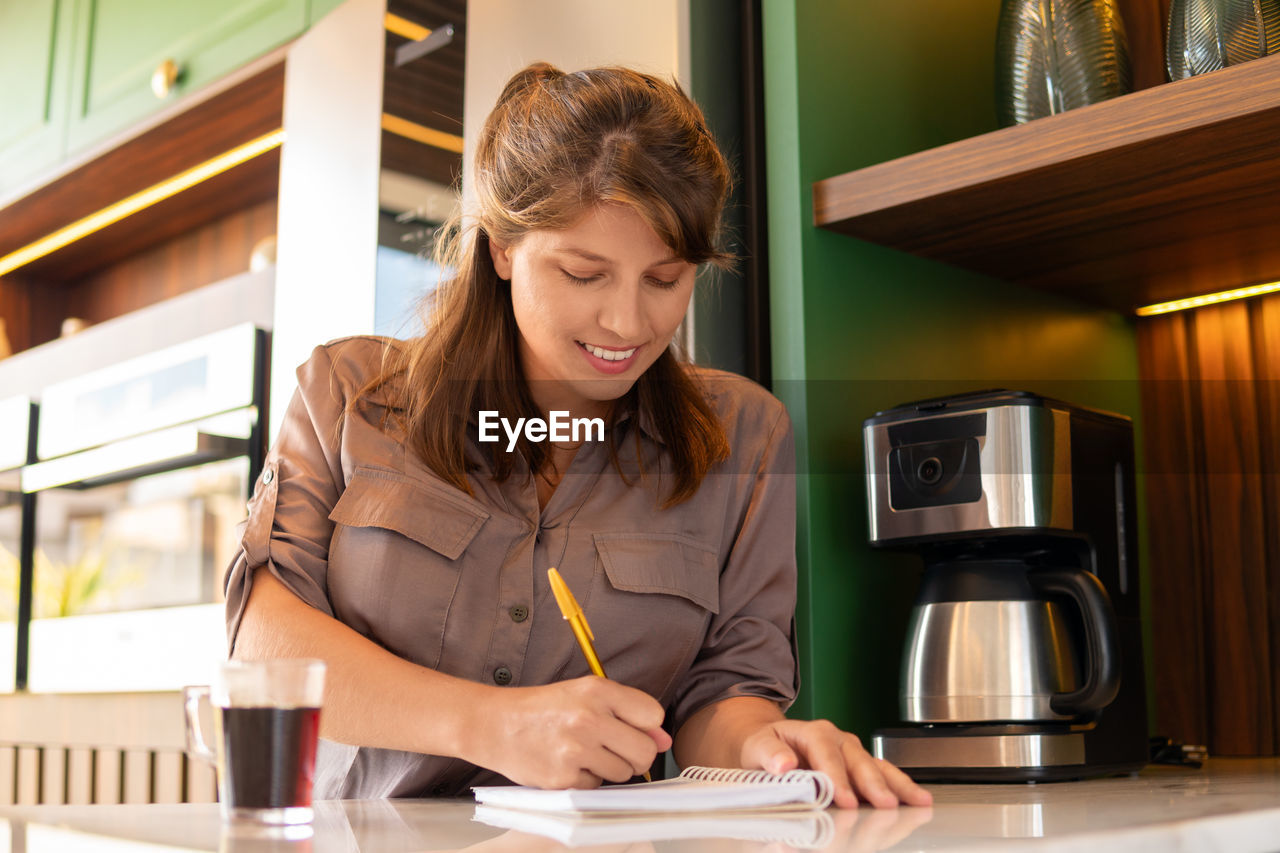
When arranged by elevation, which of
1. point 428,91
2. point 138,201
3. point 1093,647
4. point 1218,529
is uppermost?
point 138,201

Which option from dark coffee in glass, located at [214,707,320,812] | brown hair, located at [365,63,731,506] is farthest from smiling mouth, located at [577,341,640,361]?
dark coffee in glass, located at [214,707,320,812]

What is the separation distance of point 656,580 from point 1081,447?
1.54ft

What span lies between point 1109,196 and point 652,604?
64 cm

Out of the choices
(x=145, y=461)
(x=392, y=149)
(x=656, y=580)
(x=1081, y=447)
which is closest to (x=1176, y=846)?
(x=656, y=580)

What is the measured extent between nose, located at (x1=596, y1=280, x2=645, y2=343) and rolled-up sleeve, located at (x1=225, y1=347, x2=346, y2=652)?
29cm

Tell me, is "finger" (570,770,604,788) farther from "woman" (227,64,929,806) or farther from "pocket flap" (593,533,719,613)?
"pocket flap" (593,533,719,613)

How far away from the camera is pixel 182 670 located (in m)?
2.03

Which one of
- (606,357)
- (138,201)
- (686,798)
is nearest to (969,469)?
(606,357)

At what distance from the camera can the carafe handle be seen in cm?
113

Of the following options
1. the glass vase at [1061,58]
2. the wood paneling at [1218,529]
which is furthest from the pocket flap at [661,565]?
the wood paneling at [1218,529]

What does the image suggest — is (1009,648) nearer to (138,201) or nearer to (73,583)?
(73,583)

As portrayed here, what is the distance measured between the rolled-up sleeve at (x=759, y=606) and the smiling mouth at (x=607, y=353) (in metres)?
0.21

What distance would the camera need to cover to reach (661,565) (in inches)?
45.8

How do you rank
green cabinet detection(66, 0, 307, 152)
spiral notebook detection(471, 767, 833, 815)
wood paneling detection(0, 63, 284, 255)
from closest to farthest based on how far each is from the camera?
1. spiral notebook detection(471, 767, 833, 815)
2. green cabinet detection(66, 0, 307, 152)
3. wood paneling detection(0, 63, 284, 255)
